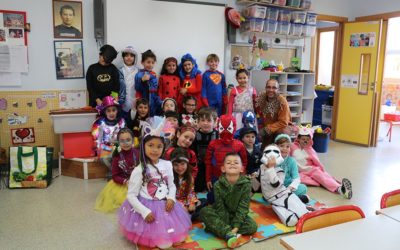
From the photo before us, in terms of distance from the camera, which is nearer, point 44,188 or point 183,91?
point 44,188

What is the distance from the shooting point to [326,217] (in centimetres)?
152

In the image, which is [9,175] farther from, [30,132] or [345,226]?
[345,226]

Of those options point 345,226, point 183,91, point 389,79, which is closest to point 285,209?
point 345,226

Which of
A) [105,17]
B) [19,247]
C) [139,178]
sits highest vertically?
[105,17]

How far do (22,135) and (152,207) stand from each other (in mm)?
2417

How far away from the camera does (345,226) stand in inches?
54.7

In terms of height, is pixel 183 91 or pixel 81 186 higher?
pixel 183 91

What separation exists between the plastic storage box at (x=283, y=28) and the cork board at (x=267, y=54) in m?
0.32

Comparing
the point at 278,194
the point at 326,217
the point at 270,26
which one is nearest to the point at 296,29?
the point at 270,26

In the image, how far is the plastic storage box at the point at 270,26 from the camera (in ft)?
15.8

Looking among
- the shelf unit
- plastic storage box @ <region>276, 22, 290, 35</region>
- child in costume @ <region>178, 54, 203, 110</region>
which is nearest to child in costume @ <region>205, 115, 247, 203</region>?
child in costume @ <region>178, 54, 203, 110</region>

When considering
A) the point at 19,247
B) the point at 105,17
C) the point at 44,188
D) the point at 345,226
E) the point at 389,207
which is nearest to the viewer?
the point at 345,226

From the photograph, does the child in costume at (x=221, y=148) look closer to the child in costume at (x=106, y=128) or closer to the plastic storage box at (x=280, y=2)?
the child in costume at (x=106, y=128)

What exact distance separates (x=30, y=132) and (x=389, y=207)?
149 inches
